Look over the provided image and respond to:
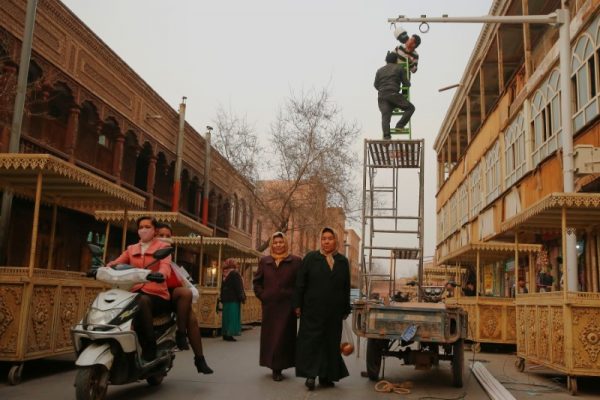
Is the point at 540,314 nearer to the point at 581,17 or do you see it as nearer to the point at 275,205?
the point at 581,17

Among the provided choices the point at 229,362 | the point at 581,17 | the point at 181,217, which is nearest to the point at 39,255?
the point at 181,217

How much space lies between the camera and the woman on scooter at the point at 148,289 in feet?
19.6

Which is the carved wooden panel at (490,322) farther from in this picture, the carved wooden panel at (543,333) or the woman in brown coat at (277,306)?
the woman in brown coat at (277,306)

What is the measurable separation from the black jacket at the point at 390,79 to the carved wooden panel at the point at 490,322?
5.46m

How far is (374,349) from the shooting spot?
8219 millimetres

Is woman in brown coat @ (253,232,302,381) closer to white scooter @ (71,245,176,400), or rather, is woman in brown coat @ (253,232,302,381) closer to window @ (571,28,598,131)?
white scooter @ (71,245,176,400)

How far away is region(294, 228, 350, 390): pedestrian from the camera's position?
290 inches

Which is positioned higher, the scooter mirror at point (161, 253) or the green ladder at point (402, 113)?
the green ladder at point (402, 113)

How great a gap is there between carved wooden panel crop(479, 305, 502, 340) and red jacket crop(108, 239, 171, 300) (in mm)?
9147

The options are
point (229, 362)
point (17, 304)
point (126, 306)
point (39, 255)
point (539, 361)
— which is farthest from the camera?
point (39, 255)

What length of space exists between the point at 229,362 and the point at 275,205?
20.6 metres

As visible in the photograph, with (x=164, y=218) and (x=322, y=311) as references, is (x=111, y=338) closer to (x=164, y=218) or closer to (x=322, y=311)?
(x=322, y=311)

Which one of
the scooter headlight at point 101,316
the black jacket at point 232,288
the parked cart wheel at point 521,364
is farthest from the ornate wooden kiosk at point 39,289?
the parked cart wheel at point 521,364

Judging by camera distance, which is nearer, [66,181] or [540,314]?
[66,181]
